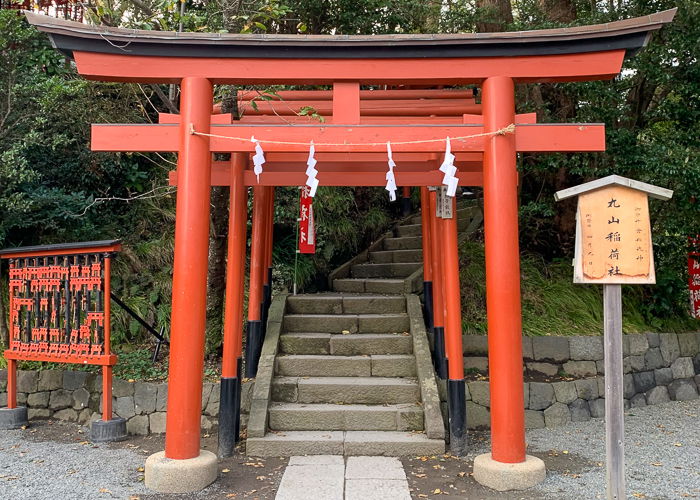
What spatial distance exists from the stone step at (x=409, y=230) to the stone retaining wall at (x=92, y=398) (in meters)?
5.25

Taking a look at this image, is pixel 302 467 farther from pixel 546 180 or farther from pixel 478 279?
pixel 546 180

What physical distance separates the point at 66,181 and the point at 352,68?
637cm

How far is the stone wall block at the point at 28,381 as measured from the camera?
751cm

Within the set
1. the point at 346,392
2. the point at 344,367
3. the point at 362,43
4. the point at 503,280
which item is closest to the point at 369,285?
the point at 344,367

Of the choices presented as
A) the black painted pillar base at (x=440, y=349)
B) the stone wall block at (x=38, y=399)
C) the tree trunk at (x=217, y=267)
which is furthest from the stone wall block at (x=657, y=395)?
the stone wall block at (x=38, y=399)

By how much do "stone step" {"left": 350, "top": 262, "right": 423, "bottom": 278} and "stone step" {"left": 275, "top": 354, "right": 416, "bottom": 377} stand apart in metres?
2.98

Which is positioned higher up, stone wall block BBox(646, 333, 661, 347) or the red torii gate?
the red torii gate

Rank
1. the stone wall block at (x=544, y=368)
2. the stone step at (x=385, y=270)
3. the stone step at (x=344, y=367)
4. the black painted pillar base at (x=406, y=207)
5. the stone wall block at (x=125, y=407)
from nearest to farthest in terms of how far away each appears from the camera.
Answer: the stone step at (x=344, y=367)
the stone wall block at (x=125, y=407)
the stone wall block at (x=544, y=368)
the stone step at (x=385, y=270)
the black painted pillar base at (x=406, y=207)

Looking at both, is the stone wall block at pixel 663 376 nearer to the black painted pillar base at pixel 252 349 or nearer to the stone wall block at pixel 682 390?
the stone wall block at pixel 682 390

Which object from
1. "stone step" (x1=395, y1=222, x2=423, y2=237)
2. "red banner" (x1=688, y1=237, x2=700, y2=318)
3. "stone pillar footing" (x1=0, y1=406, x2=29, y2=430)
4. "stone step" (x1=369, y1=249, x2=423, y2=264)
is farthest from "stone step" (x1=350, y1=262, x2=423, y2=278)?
"stone pillar footing" (x1=0, y1=406, x2=29, y2=430)

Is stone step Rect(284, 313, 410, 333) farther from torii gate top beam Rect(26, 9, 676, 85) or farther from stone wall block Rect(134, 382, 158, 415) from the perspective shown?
torii gate top beam Rect(26, 9, 676, 85)

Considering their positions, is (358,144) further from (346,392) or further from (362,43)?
(346,392)

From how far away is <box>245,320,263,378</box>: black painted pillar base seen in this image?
7.19 metres

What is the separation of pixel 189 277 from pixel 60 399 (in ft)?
12.4
